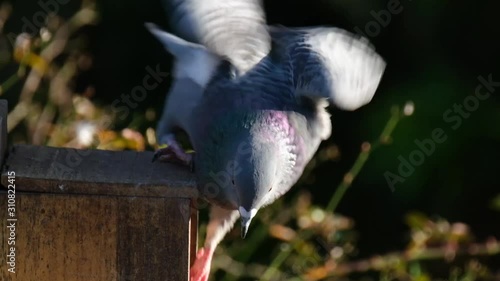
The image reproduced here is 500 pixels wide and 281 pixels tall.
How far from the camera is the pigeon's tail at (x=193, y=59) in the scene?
7.63ft

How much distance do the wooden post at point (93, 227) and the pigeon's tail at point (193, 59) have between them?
2.48ft

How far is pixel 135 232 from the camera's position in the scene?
1583 mm

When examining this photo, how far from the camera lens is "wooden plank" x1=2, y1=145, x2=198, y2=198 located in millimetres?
1579

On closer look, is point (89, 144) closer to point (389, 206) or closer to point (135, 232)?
point (135, 232)

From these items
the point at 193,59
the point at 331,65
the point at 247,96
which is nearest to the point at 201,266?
the point at 247,96

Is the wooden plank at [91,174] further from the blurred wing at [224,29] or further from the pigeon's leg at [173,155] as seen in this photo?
the blurred wing at [224,29]

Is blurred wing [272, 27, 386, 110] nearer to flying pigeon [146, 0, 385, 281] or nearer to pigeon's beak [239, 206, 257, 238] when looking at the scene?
flying pigeon [146, 0, 385, 281]

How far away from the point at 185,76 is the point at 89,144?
35 cm

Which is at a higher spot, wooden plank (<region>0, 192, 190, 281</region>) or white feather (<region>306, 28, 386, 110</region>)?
wooden plank (<region>0, 192, 190, 281</region>)

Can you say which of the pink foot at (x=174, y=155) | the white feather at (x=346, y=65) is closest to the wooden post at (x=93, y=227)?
the pink foot at (x=174, y=155)

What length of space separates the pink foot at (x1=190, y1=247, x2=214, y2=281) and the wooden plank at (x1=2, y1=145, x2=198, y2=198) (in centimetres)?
31

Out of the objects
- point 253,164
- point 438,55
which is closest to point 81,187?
point 253,164

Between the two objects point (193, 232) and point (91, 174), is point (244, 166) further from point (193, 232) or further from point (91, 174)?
point (91, 174)

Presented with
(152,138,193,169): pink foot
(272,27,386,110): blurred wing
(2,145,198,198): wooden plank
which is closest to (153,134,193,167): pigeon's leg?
(152,138,193,169): pink foot
